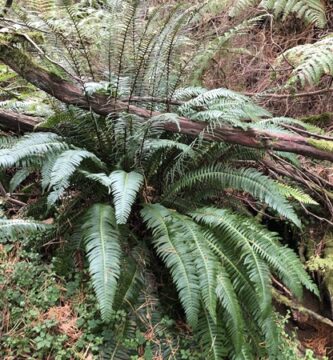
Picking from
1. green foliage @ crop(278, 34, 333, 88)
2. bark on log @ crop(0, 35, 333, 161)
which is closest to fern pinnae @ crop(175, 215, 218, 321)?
bark on log @ crop(0, 35, 333, 161)

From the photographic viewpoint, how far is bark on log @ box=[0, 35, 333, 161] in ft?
10.1

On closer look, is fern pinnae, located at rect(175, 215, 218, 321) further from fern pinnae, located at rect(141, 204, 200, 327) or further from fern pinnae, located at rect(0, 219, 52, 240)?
fern pinnae, located at rect(0, 219, 52, 240)

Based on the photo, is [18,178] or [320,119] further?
[320,119]

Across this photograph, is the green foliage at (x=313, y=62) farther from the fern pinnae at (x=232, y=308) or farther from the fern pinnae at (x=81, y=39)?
the fern pinnae at (x=232, y=308)

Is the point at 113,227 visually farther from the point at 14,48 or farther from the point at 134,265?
the point at 14,48

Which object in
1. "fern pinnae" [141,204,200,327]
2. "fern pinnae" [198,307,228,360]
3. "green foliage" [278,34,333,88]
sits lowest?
"fern pinnae" [198,307,228,360]

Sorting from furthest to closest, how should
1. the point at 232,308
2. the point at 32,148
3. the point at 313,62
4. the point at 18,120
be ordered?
the point at 313,62, the point at 18,120, the point at 32,148, the point at 232,308

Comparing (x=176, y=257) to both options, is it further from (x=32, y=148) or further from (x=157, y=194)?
(x=32, y=148)

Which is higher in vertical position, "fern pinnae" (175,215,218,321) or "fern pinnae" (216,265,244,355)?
"fern pinnae" (175,215,218,321)

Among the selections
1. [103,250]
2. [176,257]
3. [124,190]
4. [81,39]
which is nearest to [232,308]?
[176,257]

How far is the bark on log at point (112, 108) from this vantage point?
3.09 meters

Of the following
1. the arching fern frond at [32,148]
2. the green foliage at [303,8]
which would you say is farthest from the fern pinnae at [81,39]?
the green foliage at [303,8]

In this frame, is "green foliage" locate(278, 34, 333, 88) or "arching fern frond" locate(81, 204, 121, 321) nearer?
"arching fern frond" locate(81, 204, 121, 321)

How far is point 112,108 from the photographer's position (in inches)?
123
